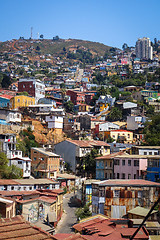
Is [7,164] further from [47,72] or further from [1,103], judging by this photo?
[47,72]

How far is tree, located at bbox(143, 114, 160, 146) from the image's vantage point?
169 ft

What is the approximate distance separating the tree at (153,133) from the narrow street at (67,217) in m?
13.4

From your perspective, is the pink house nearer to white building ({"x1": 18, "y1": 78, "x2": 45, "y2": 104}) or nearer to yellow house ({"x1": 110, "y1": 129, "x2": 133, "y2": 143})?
yellow house ({"x1": 110, "y1": 129, "x2": 133, "y2": 143})

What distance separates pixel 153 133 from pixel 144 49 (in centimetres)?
13792

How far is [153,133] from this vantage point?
56188 millimetres

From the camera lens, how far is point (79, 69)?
16975 centimetres

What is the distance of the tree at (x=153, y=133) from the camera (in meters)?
51.6

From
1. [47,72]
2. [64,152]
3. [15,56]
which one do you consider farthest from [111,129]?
[15,56]

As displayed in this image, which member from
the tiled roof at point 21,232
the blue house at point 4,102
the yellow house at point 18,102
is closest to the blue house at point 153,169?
the tiled roof at point 21,232

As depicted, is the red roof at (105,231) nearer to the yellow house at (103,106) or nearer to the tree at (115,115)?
the tree at (115,115)

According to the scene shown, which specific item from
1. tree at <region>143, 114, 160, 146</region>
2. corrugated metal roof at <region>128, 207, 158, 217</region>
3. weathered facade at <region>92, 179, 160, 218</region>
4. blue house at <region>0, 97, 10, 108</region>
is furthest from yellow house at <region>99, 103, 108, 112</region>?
corrugated metal roof at <region>128, 207, 158, 217</region>

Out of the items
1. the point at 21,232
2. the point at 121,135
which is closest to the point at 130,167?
the point at 121,135

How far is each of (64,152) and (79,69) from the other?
119m

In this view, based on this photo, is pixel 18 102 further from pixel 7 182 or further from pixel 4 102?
pixel 7 182
